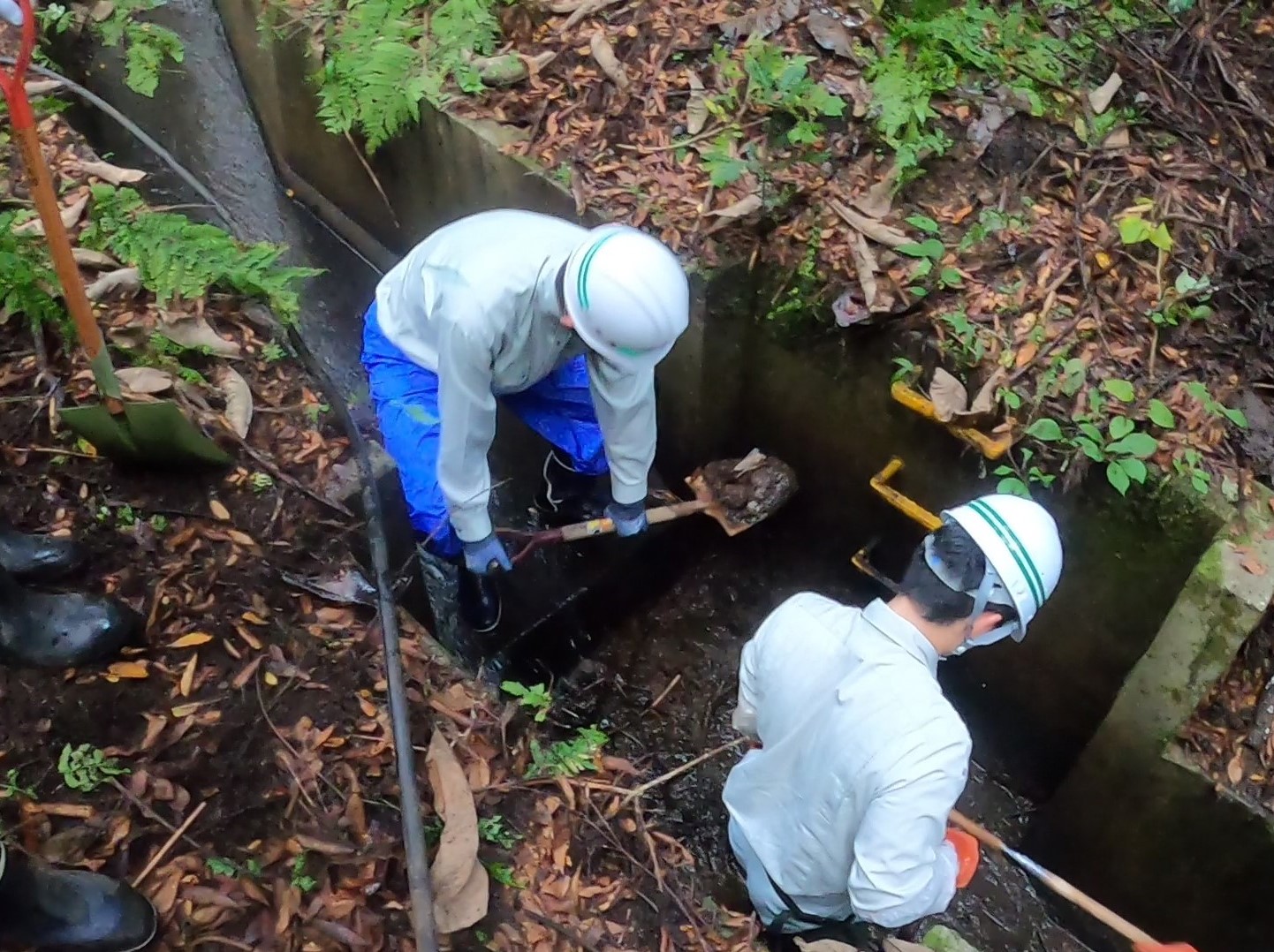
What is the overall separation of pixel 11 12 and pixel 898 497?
346 centimetres

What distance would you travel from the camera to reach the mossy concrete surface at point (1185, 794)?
3031mm

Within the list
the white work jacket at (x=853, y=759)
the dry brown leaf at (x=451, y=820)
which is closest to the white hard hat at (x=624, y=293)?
the white work jacket at (x=853, y=759)

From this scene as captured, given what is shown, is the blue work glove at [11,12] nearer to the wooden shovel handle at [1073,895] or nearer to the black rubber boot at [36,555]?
the black rubber boot at [36,555]

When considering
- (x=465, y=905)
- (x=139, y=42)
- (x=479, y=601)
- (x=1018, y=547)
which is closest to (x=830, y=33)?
(x=1018, y=547)

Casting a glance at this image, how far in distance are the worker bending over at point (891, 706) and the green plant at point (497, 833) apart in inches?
32.6

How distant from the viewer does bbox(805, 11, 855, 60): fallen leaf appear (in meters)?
4.21

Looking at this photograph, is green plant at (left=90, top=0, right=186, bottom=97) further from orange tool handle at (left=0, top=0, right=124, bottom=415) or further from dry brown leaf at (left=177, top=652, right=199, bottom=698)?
dry brown leaf at (left=177, top=652, right=199, bottom=698)

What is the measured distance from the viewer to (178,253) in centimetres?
337

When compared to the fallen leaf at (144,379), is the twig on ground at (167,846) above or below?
below

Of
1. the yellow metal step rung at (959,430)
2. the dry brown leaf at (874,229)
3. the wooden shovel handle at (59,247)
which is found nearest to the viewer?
the wooden shovel handle at (59,247)

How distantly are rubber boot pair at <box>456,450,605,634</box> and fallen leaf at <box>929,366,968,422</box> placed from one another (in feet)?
5.27

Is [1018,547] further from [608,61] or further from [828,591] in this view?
[608,61]

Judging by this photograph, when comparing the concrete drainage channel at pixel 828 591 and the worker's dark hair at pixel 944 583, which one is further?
the concrete drainage channel at pixel 828 591

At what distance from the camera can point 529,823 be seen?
2809 mm
